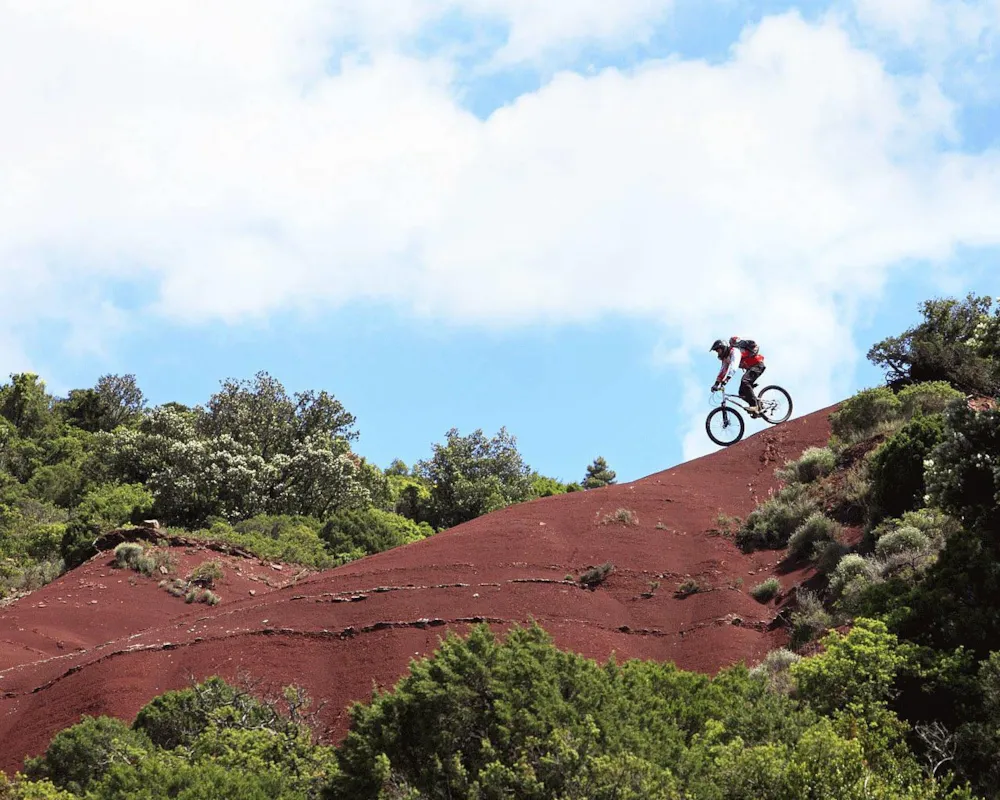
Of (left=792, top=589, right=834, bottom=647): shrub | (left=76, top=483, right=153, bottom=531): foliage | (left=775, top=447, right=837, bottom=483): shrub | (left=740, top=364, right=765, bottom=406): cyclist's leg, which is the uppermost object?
(left=76, top=483, right=153, bottom=531): foliage

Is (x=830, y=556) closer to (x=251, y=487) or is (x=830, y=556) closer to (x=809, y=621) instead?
(x=809, y=621)

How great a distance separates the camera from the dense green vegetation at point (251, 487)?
38906mm

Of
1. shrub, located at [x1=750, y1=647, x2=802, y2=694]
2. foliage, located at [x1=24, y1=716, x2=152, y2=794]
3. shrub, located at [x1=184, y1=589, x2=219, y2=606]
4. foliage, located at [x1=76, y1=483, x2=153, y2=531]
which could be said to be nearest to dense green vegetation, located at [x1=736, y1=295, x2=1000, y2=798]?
shrub, located at [x1=750, y1=647, x2=802, y2=694]

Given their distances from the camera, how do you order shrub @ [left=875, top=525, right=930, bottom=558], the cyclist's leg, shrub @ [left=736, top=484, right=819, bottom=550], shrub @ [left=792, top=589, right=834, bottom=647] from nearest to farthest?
shrub @ [left=792, top=589, right=834, bottom=647] → shrub @ [left=875, top=525, right=930, bottom=558] → the cyclist's leg → shrub @ [left=736, top=484, right=819, bottom=550]

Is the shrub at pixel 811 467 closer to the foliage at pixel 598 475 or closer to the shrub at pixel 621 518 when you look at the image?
the shrub at pixel 621 518

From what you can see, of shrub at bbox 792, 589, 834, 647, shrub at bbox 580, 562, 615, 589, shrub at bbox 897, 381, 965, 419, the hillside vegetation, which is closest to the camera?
the hillside vegetation

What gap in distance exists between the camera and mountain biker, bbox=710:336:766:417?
2519 centimetres

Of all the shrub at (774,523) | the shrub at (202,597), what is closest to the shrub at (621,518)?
the shrub at (774,523)

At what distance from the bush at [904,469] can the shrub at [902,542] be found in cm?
205

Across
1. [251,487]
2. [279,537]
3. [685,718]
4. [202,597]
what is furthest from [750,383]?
[251,487]

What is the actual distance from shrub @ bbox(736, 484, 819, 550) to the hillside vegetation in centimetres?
409

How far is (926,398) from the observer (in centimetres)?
3188

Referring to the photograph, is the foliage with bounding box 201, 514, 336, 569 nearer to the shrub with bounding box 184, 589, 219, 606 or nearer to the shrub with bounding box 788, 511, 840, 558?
the shrub with bounding box 184, 589, 219, 606

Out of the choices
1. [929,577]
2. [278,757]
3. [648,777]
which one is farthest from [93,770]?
[929,577]
